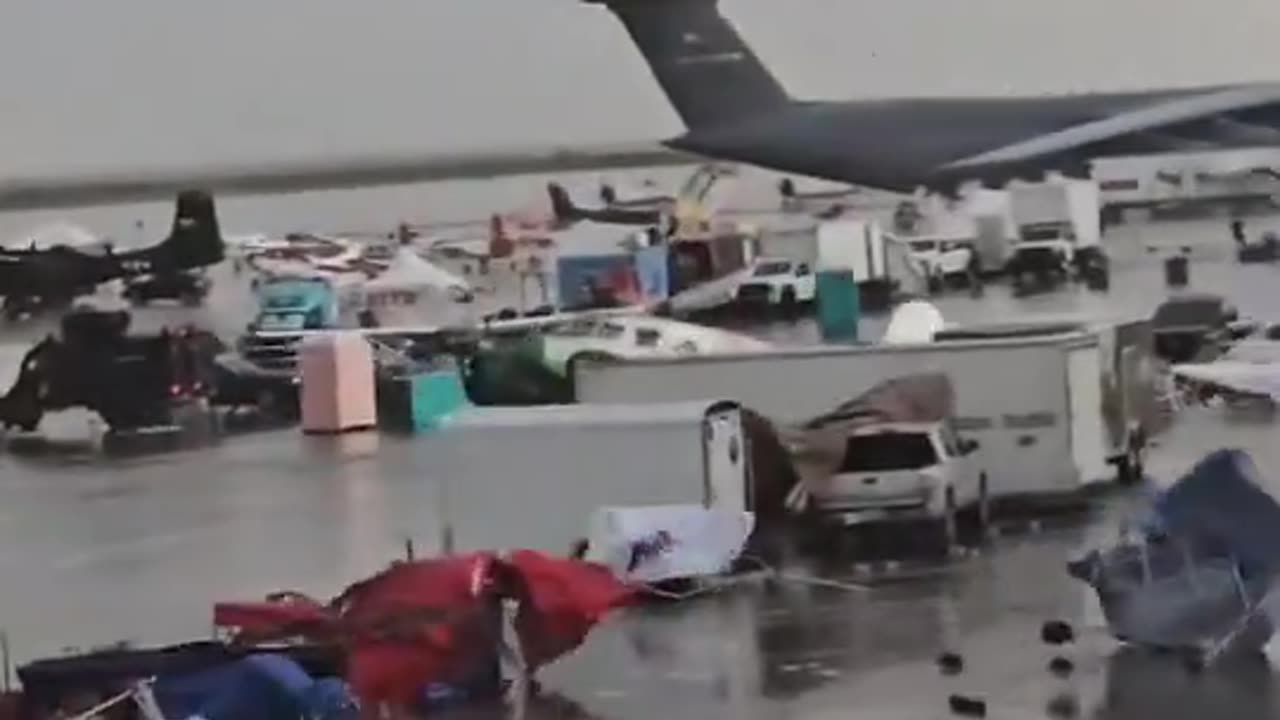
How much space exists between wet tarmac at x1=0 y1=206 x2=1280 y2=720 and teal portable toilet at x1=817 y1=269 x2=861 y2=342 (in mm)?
226

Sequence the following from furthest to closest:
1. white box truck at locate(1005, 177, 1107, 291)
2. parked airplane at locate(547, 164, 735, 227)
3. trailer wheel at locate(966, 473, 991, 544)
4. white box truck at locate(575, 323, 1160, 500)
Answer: white box truck at locate(575, 323, 1160, 500) < trailer wheel at locate(966, 473, 991, 544) < white box truck at locate(1005, 177, 1107, 291) < parked airplane at locate(547, 164, 735, 227)

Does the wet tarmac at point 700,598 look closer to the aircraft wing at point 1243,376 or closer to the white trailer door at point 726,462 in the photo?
the aircraft wing at point 1243,376

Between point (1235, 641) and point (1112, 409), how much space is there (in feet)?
9.49

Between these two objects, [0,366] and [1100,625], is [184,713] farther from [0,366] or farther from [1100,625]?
[0,366]

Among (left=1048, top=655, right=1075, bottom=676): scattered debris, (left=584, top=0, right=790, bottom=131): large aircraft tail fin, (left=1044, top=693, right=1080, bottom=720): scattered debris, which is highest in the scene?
(left=584, top=0, right=790, bottom=131): large aircraft tail fin

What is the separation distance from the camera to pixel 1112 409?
870cm

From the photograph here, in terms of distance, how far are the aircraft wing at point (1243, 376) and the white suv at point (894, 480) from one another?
3435 millimetres

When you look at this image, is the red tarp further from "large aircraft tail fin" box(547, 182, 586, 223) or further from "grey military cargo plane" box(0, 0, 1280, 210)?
"large aircraft tail fin" box(547, 182, 586, 223)

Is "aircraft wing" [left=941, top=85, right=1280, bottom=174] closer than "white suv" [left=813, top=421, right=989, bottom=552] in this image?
Yes

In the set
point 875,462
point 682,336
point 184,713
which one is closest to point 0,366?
point 682,336

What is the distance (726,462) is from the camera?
291 inches

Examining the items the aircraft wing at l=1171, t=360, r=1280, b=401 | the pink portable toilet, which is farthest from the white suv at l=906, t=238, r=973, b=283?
the pink portable toilet

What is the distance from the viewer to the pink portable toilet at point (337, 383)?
38.9 ft

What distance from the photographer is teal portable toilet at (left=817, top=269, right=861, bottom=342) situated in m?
9.67
